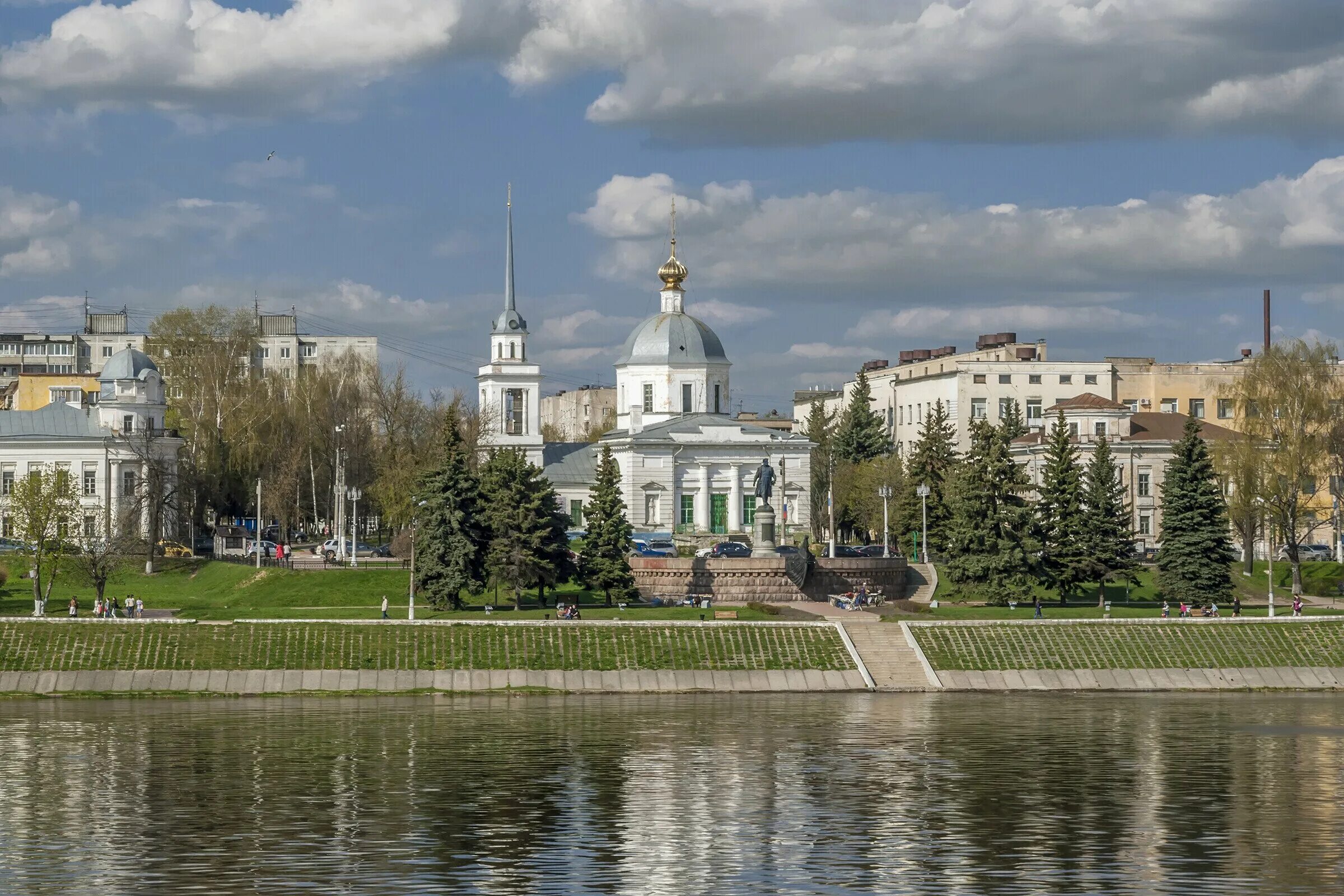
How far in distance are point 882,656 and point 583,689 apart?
8822 millimetres

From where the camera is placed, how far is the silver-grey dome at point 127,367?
96438 mm

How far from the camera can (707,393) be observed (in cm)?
10481

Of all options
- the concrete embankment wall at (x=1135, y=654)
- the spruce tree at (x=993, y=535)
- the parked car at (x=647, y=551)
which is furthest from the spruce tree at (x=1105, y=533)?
the parked car at (x=647, y=551)

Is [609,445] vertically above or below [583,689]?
above

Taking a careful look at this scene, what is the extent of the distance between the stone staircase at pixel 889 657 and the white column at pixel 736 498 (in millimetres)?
39878

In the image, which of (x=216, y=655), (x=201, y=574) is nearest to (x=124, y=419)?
(x=201, y=574)

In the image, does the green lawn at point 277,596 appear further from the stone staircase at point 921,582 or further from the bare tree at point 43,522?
the stone staircase at point 921,582

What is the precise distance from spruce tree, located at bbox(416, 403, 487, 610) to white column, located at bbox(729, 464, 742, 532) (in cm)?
3294

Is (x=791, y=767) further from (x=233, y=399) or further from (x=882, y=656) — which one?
(x=233, y=399)

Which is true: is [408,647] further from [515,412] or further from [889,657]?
[515,412]

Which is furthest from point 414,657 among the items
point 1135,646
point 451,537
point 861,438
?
point 861,438

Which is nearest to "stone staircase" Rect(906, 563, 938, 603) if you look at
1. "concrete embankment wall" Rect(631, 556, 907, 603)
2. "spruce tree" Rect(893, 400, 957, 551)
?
"concrete embankment wall" Rect(631, 556, 907, 603)

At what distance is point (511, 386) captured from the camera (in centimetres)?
10556

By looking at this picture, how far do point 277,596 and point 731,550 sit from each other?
58.0 ft
